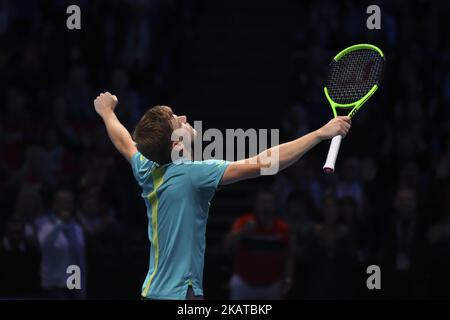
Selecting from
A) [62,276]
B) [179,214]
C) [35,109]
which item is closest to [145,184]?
[179,214]

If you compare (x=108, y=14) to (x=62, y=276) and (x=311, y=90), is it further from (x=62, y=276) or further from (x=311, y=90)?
(x=62, y=276)

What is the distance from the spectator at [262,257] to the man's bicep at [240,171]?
4.26m

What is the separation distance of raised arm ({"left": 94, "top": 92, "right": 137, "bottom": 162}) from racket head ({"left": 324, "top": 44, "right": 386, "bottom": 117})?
1.30 meters

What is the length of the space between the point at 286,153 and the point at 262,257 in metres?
4.43

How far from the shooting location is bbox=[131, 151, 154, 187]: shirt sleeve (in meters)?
5.84

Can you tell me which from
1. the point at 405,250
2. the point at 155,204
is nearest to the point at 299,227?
the point at 405,250

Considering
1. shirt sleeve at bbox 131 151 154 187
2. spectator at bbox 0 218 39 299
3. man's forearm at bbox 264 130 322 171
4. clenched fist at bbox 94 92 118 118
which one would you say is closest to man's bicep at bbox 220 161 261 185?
man's forearm at bbox 264 130 322 171

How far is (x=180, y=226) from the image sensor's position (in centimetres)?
564

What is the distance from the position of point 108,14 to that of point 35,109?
1.83 meters
